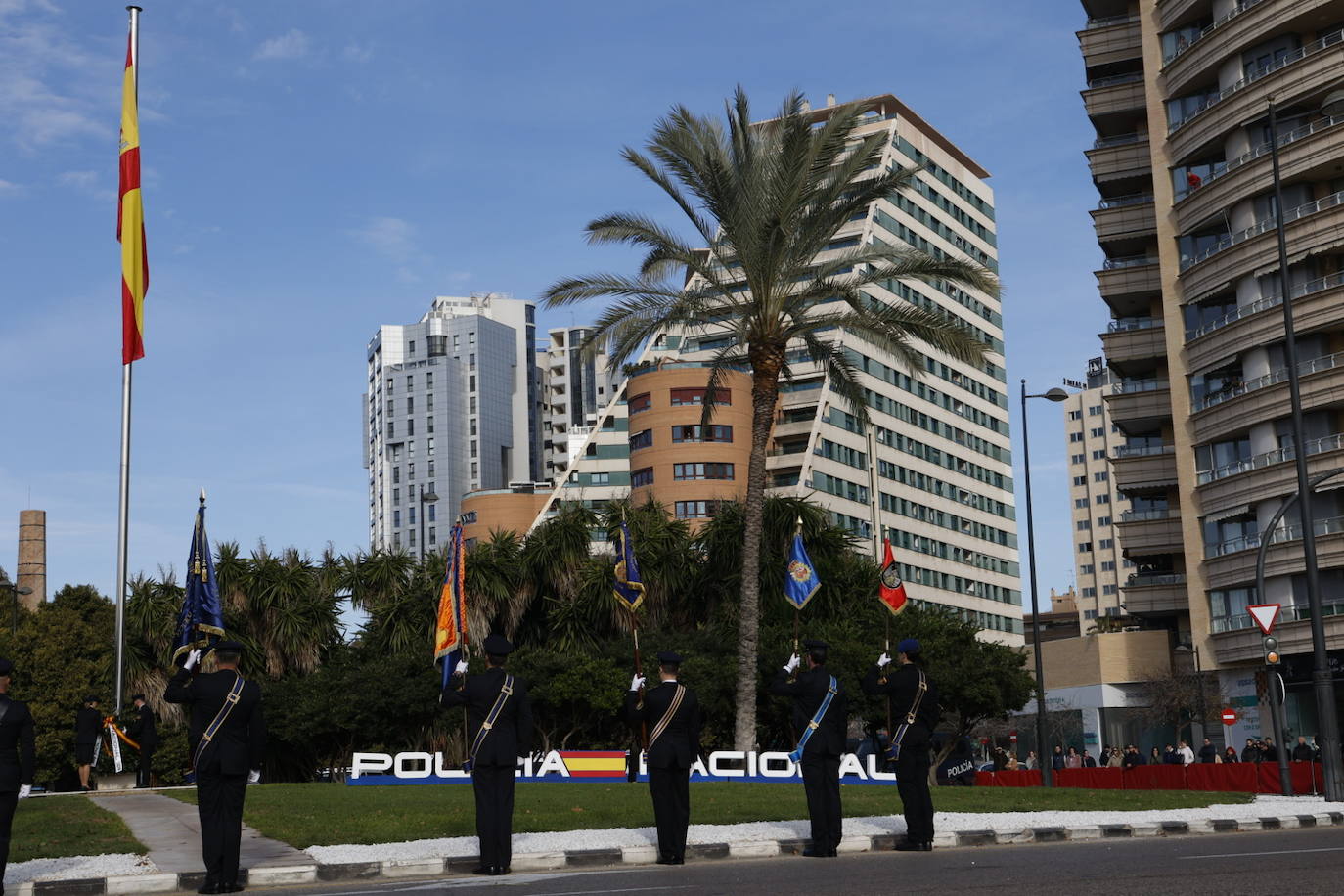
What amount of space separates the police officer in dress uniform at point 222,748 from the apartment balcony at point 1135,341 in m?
54.3

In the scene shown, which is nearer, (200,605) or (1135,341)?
(200,605)

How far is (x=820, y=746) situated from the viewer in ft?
45.5

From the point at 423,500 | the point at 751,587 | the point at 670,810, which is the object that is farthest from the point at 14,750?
the point at 423,500

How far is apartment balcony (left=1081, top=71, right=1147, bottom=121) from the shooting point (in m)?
62.3

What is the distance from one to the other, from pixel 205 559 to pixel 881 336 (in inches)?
578

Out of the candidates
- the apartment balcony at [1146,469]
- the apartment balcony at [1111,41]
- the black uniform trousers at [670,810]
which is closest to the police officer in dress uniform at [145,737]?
the black uniform trousers at [670,810]

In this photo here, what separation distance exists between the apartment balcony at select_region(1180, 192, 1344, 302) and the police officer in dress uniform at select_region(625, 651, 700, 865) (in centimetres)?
4292

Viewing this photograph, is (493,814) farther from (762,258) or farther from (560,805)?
(762,258)

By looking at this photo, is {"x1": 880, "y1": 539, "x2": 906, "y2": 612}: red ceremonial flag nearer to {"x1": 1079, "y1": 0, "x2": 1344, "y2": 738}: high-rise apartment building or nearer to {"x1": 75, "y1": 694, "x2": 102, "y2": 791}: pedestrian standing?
{"x1": 75, "y1": 694, "x2": 102, "y2": 791}: pedestrian standing

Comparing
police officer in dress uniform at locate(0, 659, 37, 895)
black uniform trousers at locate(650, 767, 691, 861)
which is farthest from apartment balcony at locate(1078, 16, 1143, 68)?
police officer in dress uniform at locate(0, 659, 37, 895)

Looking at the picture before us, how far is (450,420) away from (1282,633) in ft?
439

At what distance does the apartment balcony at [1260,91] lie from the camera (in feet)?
164

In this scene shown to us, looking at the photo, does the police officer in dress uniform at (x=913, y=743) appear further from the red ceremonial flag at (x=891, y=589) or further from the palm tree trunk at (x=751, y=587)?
the red ceremonial flag at (x=891, y=589)

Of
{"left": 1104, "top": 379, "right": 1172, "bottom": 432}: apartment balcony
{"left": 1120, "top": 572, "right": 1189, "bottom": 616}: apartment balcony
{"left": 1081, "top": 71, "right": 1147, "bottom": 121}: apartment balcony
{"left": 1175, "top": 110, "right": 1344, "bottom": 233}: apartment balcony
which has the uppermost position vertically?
{"left": 1081, "top": 71, "right": 1147, "bottom": 121}: apartment balcony
